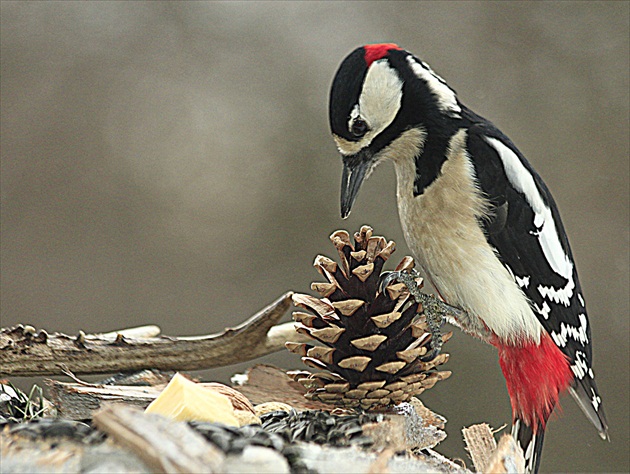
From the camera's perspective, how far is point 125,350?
53 centimetres

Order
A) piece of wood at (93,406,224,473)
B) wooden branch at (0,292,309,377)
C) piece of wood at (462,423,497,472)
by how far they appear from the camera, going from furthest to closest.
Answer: wooden branch at (0,292,309,377) → piece of wood at (462,423,497,472) → piece of wood at (93,406,224,473)

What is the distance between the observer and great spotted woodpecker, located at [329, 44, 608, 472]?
461 millimetres

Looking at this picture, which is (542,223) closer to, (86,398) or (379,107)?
(379,107)

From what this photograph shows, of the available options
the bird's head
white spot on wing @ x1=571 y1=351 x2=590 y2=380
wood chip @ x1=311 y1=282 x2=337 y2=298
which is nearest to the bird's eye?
the bird's head

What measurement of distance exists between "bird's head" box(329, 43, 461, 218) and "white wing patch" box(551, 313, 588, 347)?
0.16 meters

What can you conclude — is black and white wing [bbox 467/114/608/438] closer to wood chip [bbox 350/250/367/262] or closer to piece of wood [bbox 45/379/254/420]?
wood chip [bbox 350/250/367/262]

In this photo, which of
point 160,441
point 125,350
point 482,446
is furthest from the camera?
point 125,350

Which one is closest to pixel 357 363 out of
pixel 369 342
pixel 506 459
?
pixel 369 342

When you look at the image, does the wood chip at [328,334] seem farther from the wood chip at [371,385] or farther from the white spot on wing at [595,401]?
the white spot on wing at [595,401]

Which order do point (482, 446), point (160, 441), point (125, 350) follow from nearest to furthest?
point (160, 441) < point (482, 446) < point (125, 350)

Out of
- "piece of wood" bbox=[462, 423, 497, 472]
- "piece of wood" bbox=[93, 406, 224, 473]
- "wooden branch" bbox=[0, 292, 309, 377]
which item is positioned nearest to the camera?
"piece of wood" bbox=[93, 406, 224, 473]

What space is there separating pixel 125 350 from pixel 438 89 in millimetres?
306

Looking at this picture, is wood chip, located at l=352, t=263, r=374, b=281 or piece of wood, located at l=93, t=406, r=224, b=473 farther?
wood chip, located at l=352, t=263, r=374, b=281

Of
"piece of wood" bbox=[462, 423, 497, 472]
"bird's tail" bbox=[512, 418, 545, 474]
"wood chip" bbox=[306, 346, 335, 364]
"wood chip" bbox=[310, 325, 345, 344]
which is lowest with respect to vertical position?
"bird's tail" bbox=[512, 418, 545, 474]
